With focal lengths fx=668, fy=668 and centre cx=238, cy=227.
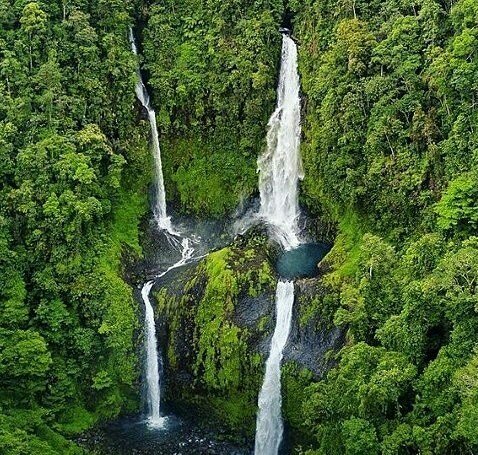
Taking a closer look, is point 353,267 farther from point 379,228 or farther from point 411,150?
point 411,150

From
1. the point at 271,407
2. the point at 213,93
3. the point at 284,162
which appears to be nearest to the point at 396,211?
the point at 284,162

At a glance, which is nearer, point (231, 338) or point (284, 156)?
point (231, 338)

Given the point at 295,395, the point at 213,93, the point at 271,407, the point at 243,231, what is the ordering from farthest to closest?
the point at 213,93 < the point at 243,231 < the point at 271,407 < the point at 295,395

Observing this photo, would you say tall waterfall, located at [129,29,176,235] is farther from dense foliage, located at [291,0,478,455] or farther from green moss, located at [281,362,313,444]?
green moss, located at [281,362,313,444]

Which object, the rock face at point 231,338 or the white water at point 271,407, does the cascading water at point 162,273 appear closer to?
the rock face at point 231,338

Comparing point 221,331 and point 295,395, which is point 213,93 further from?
point 295,395

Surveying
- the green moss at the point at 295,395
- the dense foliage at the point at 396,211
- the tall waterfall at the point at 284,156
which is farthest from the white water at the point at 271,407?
the tall waterfall at the point at 284,156

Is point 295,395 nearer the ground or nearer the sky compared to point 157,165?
nearer the ground
